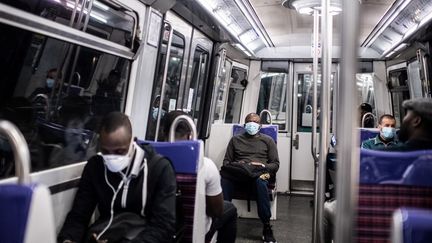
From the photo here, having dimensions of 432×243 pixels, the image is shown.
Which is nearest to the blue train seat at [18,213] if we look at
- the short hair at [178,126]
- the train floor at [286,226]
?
the short hair at [178,126]

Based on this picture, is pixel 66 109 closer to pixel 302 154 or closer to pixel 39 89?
pixel 39 89

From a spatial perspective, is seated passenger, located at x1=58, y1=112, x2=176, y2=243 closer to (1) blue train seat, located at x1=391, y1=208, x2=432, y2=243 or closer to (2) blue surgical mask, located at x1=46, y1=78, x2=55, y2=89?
(2) blue surgical mask, located at x1=46, y1=78, x2=55, y2=89

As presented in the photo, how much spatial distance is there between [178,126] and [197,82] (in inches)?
90.6

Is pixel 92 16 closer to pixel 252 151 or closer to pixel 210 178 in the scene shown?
pixel 210 178

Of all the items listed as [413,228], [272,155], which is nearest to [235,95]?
[272,155]

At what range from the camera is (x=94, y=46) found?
2459mm

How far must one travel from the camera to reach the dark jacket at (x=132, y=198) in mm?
2139

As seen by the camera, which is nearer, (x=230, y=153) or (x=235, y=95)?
(x=230, y=153)

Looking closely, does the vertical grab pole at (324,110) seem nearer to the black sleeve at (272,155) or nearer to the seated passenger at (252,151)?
the seated passenger at (252,151)

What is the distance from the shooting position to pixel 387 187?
1965mm

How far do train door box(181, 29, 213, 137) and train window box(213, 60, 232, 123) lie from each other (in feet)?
2.37

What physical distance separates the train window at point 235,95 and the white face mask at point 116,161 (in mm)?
4681

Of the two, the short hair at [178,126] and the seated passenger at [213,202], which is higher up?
the short hair at [178,126]

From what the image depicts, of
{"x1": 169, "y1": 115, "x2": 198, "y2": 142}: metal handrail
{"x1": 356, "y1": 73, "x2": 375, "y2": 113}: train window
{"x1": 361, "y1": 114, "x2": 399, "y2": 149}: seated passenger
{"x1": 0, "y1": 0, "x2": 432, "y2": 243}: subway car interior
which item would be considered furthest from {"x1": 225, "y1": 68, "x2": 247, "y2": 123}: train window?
{"x1": 169, "y1": 115, "x2": 198, "y2": 142}: metal handrail
